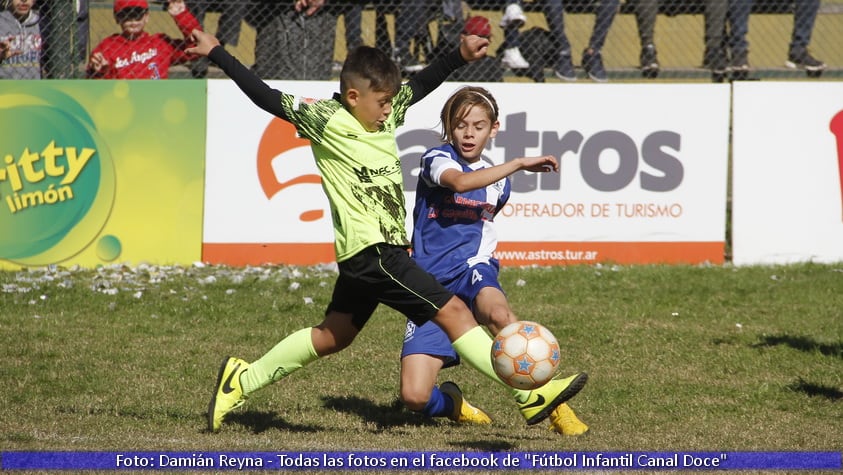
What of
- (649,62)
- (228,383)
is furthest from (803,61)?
(228,383)

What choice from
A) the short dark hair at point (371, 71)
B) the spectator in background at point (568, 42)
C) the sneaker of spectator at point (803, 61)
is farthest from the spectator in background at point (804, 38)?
the short dark hair at point (371, 71)

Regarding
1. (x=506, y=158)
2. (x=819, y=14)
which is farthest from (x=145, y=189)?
(x=819, y=14)

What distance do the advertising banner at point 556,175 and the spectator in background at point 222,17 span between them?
2.21ft

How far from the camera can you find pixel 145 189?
35.0 feet

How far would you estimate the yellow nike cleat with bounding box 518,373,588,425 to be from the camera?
17.3 feet

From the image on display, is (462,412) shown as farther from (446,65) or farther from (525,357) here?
(446,65)

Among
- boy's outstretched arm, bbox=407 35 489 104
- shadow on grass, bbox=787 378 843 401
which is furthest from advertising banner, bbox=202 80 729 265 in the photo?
boy's outstretched arm, bbox=407 35 489 104

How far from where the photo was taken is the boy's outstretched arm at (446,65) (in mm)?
6020

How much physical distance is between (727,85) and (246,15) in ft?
16.5

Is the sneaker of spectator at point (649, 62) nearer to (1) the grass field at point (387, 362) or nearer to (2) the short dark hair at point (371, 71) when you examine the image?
(1) the grass field at point (387, 362)

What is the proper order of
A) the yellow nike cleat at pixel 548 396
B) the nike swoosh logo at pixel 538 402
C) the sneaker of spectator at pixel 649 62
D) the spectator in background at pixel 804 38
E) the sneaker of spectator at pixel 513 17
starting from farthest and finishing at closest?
1. the spectator in background at pixel 804 38
2. the sneaker of spectator at pixel 649 62
3. the sneaker of spectator at pixel 513 17
4. the nike swoosh logo at pixel 538 402
5. the yellow nike cleat at pixel 548 396

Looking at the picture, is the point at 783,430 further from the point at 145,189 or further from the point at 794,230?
the point at 145,189

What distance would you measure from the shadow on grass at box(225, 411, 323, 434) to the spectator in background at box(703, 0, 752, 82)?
25.4 feet

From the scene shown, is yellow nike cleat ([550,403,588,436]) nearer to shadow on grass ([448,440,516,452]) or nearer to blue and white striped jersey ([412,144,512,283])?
shadow on grass ([448,440,516,452])
